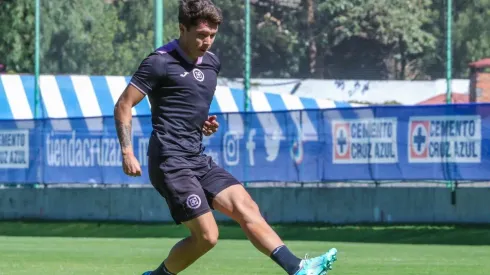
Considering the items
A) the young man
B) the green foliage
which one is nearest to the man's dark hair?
the young man

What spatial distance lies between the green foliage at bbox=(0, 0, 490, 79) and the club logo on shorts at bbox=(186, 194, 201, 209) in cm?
1138

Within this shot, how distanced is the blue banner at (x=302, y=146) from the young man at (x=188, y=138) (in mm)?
11146

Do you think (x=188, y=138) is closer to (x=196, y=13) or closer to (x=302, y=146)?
(x=196, y=13)

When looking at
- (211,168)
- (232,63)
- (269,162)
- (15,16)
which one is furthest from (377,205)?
(211,168)

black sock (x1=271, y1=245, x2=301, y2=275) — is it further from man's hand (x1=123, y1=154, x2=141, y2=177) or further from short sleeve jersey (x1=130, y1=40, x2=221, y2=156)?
man's hand (x1=123, y1=154, x2=141, y2=177)

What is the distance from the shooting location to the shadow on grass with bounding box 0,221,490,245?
19891mm

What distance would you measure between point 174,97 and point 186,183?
1.93 ft

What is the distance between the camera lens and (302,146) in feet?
72.5

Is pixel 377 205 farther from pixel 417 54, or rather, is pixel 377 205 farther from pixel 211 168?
pixel 211 168

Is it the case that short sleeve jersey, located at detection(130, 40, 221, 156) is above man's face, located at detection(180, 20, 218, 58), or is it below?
below

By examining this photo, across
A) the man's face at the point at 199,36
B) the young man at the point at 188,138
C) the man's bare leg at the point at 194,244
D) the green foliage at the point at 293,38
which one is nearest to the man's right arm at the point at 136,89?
the young man at the point at 188,138

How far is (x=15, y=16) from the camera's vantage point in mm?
26906

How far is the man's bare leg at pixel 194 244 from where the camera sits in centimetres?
912

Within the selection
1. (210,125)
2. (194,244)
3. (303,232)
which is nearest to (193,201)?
(194,244)
